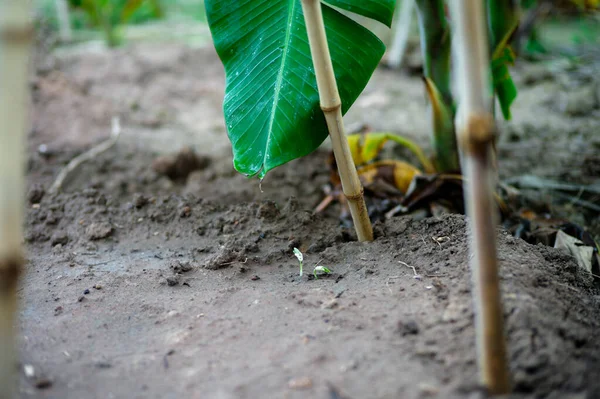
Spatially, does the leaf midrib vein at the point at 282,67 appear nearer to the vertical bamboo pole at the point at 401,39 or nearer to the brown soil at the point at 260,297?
the brown soil at the point at 260,297

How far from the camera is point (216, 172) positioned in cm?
271

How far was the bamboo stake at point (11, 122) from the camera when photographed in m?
0.88

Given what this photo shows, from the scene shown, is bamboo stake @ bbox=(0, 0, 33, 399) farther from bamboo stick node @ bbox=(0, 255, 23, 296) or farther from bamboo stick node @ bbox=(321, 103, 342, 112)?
bamboo stick node @ bbox=(321, 103, 342, 112)

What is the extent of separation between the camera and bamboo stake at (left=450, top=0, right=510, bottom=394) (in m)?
0.92

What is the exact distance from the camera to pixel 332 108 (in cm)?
154

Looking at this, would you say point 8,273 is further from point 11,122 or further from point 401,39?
point 401,39

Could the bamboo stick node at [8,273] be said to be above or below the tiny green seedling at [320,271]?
above

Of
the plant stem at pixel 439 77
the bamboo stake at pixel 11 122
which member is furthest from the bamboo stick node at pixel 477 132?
the plant stem at pixel 439 77

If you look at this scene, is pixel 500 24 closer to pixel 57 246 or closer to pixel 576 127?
pixel 576 127

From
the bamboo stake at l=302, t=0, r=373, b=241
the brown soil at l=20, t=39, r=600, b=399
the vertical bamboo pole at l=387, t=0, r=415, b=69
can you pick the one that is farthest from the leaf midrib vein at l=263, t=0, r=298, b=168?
the vertical bamboo pole at l=387, t=0, r=415, b=69

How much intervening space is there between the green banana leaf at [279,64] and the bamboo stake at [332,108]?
0.41 feet

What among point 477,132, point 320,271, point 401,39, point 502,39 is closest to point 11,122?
point 477,132

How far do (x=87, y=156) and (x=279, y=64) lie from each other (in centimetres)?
150

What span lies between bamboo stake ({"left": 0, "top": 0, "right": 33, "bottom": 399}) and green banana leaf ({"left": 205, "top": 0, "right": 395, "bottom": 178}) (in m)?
0.83
